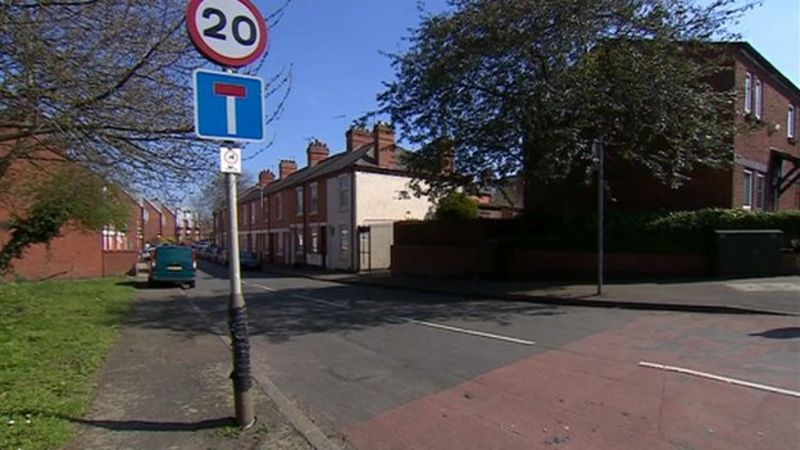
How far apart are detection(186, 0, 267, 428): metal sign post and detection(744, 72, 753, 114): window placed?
70.0ft

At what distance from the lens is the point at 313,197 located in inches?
1419

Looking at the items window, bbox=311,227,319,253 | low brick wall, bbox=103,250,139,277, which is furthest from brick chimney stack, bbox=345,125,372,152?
low brick wall, bbox=103,250,139,277

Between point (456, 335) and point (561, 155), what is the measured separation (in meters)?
7.33

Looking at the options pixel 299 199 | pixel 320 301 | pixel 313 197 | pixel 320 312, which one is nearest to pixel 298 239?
pixel 299 199

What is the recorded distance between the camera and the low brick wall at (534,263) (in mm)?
16500

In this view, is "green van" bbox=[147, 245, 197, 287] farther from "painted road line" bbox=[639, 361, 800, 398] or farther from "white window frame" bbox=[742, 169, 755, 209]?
"white window frame" bbox=[742, 169, 755, 209]

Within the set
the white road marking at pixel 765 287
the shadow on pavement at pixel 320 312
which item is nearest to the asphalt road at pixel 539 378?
the shadow on pavement at pixel 320 312

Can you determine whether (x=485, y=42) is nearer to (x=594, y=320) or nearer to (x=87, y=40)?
(x=594, y=320)

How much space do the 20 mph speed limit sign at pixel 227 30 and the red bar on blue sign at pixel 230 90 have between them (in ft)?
0.66

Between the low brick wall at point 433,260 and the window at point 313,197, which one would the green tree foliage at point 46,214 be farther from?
the window at point 313,197

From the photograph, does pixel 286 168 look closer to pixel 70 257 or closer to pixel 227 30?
pixel 70 257

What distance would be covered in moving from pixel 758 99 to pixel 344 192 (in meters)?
20.2

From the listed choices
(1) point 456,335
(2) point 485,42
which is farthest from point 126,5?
(2) point 485,42

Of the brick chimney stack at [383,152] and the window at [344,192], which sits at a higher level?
the brick chimney stack at [383,152]
